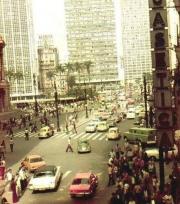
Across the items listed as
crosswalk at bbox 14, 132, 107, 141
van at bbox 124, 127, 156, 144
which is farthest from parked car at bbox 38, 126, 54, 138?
van at bbox 124, 127, 156, 144

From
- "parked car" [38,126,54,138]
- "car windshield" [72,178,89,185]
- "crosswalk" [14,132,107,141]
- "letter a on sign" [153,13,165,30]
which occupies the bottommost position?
"crosswalk" [14,132,107,141]

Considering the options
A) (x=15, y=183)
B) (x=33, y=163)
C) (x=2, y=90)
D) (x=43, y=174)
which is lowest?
(x=33, y=163)

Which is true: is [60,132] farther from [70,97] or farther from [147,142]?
[70,97]

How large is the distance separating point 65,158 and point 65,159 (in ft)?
2.26

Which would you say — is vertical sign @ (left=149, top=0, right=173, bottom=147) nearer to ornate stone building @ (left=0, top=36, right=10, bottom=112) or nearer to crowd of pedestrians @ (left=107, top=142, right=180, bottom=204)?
crowd of pedestrians @ (left=107, top=142, right=180, bottom=204)

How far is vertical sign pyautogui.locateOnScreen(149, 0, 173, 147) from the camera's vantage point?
76.6ft

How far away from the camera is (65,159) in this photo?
47.6 m

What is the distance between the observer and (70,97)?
170000 millimetres

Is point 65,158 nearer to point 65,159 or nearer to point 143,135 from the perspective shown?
point 65,159

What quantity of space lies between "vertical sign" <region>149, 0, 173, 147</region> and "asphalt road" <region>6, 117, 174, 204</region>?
26.9ft

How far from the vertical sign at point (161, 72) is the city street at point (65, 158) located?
323 inches

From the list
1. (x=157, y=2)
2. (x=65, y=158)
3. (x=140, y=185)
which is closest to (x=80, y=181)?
(x=140, y=185)

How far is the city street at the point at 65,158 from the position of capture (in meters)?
32.8

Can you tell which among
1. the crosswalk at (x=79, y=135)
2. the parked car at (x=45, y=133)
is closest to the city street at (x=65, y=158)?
the crosswalk at (x=79, y=135)
